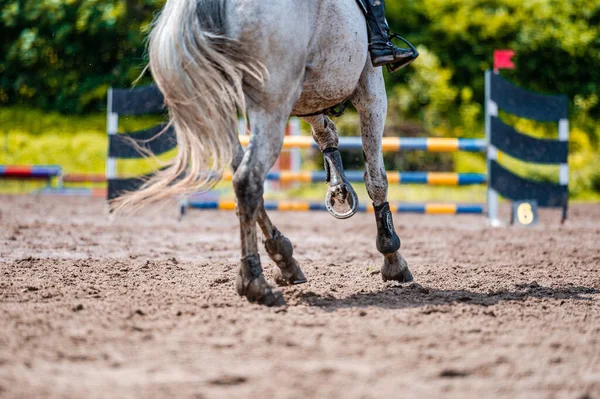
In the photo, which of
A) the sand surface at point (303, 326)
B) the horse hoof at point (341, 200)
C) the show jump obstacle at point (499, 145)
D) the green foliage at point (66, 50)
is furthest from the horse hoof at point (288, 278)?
the green foliage at point (66, 50)

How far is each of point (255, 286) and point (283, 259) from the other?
2.08 ft

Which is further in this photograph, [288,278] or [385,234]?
[385,234]

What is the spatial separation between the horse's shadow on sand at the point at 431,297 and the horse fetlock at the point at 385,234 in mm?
283

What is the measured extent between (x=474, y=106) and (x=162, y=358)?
1589 cm

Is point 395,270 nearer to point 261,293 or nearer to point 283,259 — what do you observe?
point 283,259

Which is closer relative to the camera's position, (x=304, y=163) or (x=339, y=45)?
(x=339, y=45)

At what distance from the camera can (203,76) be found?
147 inches

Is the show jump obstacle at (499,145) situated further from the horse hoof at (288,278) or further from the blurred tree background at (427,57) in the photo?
the blurred tree background at (427,57)

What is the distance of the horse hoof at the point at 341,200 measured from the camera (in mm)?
5137

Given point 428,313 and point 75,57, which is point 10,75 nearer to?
point 75,57

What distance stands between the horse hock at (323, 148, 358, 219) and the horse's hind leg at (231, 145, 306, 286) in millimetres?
776

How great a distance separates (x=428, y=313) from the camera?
3.71m

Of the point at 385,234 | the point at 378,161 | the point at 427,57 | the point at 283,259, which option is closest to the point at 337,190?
the point at 378,161

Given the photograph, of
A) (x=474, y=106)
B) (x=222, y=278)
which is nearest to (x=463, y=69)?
(x=474, y=106)
